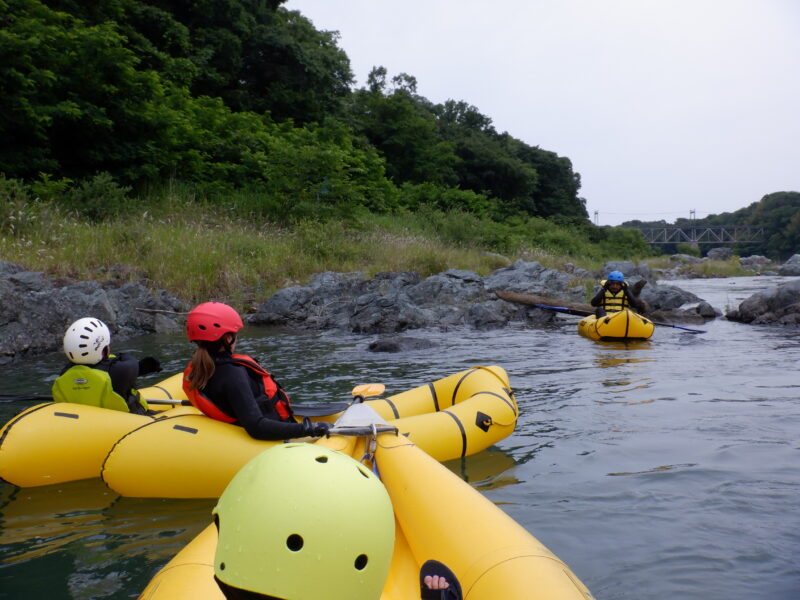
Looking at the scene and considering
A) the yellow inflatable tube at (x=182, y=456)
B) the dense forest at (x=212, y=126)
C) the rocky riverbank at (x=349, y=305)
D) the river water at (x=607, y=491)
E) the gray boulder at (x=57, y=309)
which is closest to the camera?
the river water at (x=607, y=491)

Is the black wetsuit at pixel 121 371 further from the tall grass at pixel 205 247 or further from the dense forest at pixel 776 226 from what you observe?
the dense forest at pixel 776 226

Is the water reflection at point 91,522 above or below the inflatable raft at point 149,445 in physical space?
below

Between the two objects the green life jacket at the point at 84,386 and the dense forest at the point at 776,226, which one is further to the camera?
the dense forest at the point at 776,226

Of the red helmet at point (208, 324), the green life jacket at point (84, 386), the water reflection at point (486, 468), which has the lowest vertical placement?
the water reflection at point (486, 468)

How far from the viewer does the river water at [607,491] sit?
2.86m

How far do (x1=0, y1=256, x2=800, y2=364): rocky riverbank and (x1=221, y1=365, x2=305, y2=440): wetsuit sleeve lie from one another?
504 cm

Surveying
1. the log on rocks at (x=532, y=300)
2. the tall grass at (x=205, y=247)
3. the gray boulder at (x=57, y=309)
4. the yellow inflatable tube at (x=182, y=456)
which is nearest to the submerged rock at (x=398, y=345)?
the gray boulder at (x=57, y=309)

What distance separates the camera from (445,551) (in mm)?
2367

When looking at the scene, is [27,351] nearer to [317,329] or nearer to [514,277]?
[317,329]

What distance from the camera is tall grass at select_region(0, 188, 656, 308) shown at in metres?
10.7

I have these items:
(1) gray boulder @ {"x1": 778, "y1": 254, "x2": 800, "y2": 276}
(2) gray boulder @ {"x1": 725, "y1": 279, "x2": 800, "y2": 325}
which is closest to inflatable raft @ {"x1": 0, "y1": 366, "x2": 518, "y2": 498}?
(2) gray boulder @ {"x1": 725, "y1": 279, "x2": 800, "y2": 325}

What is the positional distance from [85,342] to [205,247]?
852 cm

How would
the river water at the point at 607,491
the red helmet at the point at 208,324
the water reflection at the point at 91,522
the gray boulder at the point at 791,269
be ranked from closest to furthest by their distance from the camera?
→ the river water at the point at 607,491
the water reflection at the point at 91,522
the red helmet at the point at 208,324
the gray boulder at the point at 791,269

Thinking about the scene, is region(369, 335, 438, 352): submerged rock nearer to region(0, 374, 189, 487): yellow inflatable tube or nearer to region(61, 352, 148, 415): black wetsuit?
region(61, 352, 148, 415): black wetsuit
